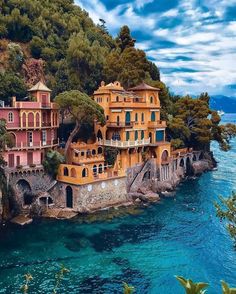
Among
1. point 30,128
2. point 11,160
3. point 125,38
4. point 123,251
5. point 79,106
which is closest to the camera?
point 123,251

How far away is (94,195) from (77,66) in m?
26.8

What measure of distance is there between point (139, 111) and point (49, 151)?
14169 mm

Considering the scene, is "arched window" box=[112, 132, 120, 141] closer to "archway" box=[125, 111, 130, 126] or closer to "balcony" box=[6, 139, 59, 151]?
"archway" box=[125, 111, 130, 126]

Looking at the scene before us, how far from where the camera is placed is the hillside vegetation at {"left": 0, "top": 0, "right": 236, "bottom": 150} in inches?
2298

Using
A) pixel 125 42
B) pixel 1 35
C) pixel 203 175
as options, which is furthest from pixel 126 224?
pixel 125 42

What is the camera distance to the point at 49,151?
43656 mm

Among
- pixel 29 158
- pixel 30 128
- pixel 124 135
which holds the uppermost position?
pixel 30 128

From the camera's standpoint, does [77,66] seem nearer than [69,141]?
No

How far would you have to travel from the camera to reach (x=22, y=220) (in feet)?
124

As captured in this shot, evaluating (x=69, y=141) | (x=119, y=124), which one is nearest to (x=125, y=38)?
(x=119, y=124)

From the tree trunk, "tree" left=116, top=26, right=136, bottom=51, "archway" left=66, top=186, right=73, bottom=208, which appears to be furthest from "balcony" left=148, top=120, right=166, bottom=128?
"tree" left=116, top=26, right=136, bottom=51

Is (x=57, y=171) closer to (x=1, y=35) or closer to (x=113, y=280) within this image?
(x=113, y=280)

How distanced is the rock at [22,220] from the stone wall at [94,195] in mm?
4415

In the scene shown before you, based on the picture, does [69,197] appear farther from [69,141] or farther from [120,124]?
[120,124]
